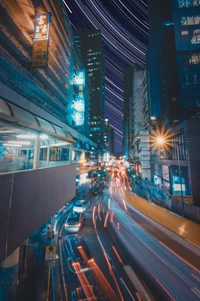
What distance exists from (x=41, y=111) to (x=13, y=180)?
15205 millimetres

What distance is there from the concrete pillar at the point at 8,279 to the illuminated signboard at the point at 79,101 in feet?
98.4

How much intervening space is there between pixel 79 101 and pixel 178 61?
25077 mm

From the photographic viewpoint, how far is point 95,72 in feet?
325

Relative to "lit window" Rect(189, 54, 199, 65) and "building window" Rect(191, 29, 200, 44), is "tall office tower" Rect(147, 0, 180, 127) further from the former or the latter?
"building window" Rect(191, 29, 200, 44)

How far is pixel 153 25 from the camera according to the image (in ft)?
138

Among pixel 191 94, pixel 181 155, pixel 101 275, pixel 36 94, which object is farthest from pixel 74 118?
pixel 101 275

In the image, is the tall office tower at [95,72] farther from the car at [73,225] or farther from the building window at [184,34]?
the car at [73,225]

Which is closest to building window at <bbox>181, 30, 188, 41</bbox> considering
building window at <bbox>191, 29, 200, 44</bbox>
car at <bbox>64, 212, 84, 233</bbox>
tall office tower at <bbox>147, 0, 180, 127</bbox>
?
building window at <bbox>191, 29, 200, 44</bbox>

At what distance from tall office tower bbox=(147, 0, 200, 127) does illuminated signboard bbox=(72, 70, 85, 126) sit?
1997 centimetres

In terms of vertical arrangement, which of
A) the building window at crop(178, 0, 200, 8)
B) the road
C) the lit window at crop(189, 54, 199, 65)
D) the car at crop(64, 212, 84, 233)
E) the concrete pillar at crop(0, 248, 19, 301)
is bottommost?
the road

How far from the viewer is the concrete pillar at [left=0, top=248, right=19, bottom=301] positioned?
6020 mm

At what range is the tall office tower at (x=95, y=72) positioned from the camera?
3701 inches

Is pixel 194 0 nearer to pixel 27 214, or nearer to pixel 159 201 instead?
pixel 159 201

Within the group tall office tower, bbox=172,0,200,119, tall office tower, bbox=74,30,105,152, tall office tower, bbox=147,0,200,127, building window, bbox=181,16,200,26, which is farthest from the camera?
tall office tower, bbox=74,30,105,152
